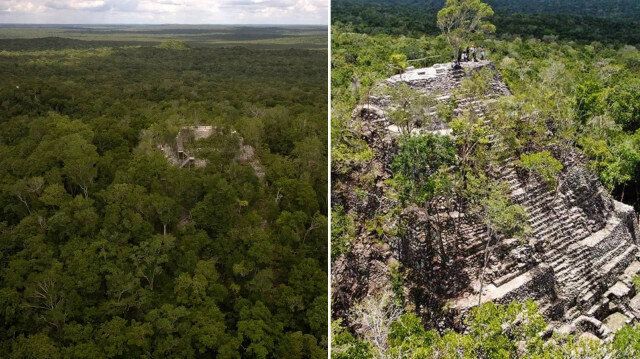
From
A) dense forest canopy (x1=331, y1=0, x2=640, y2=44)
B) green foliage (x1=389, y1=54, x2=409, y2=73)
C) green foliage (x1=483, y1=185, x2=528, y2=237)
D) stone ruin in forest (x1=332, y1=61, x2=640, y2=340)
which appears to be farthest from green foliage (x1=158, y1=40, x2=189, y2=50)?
green foliage (x1=483, y1=185, x2=528, y2=237)

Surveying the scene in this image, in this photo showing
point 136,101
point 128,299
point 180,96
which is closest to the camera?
point 128,299

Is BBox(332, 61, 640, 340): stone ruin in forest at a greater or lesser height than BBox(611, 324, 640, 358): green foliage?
greater

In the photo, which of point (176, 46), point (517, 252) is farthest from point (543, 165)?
point (176, 46)

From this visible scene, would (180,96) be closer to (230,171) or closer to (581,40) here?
(230,171)

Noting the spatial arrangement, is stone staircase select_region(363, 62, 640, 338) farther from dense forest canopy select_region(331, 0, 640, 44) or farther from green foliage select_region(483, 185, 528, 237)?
dense forest canopy select_region(331, 0, 640, 44)

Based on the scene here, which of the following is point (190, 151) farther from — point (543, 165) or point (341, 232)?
point (543, 165)

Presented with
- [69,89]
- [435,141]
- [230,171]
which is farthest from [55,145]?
[435,141]
